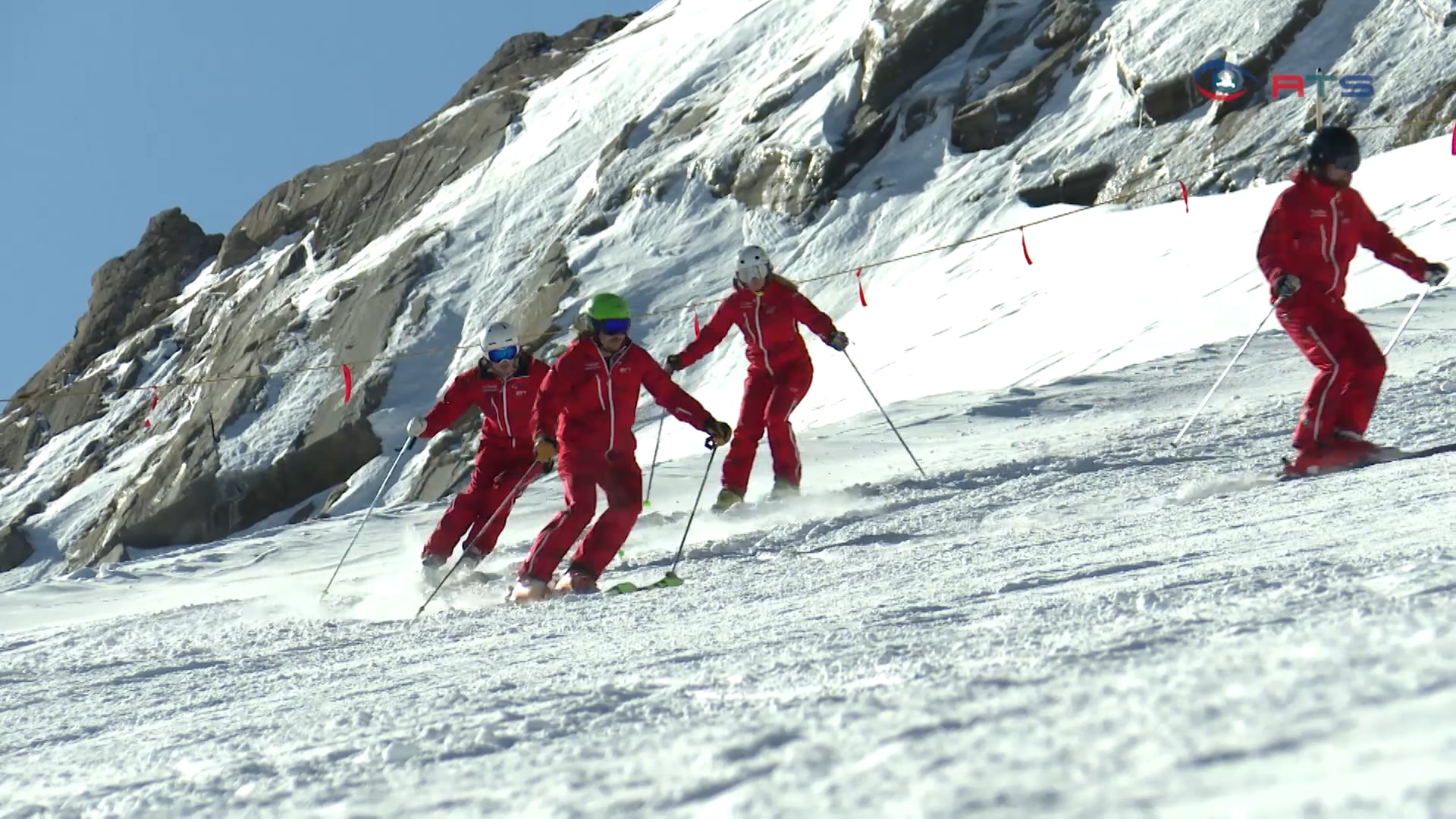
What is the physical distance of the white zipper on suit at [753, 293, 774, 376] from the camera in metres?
9.68

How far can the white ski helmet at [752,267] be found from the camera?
9.64 metres

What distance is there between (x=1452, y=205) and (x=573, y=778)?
A: 16.2 meters

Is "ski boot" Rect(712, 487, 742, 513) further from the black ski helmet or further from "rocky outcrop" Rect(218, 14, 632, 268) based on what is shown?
"rocky outcrop" Rect(218, 14, 632, 268)

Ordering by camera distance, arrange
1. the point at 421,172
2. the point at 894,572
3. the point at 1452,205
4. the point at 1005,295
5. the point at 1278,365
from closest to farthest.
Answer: the point at 894,572 → the point at 1278,365 → the point at 1452,205 → the point at 1005,295 → the point at 421,172

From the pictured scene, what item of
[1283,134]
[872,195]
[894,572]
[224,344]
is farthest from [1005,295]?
[224,344]

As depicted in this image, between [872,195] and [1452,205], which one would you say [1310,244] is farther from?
[872,195]

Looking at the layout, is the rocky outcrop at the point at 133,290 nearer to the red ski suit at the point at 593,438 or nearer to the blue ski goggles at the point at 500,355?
the blue ski goggles at the point at 500,355

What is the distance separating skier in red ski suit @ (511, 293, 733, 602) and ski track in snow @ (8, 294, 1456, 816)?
43 centimetres

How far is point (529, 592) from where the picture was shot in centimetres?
652

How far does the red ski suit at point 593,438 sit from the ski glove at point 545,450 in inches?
4.8

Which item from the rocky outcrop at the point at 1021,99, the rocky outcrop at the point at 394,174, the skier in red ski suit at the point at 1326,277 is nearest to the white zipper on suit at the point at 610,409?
the skier in red ski suit at the point at 1326,277

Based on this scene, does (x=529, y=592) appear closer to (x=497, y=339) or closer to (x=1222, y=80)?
(x=497, y=339)

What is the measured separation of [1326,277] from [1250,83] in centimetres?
1836

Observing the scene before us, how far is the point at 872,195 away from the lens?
28.2 metres
